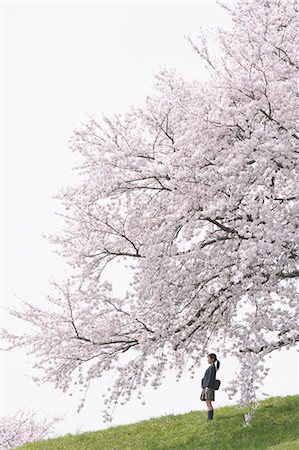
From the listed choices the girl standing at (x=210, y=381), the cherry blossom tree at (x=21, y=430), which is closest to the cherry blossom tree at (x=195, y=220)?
the girl standing at (x=210, y=381)

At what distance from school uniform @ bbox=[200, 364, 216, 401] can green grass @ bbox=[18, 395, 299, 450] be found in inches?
30.9

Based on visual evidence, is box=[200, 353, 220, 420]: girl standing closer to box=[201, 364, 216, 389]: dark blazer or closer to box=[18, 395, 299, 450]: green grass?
box=[201, 364, 216, 389]: dark blazer

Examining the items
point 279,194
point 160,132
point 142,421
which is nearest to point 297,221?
point 279,194

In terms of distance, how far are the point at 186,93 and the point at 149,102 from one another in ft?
4.03

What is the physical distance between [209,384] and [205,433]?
4.34 feet

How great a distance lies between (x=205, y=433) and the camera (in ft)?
56.8

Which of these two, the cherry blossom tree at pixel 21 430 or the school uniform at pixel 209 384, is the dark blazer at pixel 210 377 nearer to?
the school uniform at pixel 209 384

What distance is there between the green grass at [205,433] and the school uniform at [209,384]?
785mm

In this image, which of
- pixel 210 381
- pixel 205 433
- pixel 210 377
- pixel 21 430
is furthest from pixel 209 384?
pixel 21 430

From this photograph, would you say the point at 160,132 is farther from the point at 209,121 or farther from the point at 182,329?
the point at 182,329

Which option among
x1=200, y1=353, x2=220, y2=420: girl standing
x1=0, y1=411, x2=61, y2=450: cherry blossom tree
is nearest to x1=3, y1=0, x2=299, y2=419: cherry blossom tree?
x1=200, y1=353, x2=220, y2=420: girl standing

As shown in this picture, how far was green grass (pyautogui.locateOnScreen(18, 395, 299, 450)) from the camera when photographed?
16.0m

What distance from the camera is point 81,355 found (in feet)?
51.8

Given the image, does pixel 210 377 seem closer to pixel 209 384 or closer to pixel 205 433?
pixel 209 384
